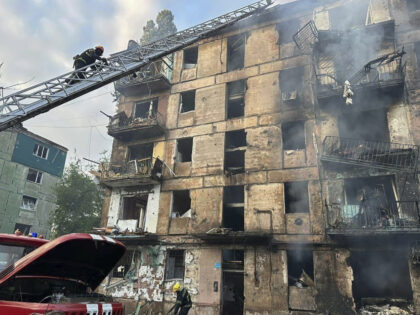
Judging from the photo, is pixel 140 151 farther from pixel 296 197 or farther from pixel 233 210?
pixel 296 197

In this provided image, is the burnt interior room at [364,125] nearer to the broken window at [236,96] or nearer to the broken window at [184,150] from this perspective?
the broken window at [236,96]

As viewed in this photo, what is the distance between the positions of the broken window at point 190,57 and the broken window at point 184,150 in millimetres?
5434

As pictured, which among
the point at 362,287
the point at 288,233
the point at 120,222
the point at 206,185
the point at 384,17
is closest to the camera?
the point at 362,287

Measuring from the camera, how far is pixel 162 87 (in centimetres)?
1961

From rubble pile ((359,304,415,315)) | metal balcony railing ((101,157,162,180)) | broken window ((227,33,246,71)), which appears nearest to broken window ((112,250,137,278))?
metal balcony railing ((101,157,162,180))

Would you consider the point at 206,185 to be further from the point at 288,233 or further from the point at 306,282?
the point at 306,282

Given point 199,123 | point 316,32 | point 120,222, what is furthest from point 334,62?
point 120,222

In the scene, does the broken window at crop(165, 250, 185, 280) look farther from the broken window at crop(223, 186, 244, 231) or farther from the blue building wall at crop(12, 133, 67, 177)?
the blue building wall at crop(12, 133, 67, 177)

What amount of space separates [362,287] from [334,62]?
1097cm

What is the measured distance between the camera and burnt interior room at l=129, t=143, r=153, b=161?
19.5 metres

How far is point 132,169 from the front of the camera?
18.0 metres

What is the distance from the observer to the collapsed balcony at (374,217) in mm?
10938

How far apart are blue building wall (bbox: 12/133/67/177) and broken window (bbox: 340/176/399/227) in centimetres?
2713

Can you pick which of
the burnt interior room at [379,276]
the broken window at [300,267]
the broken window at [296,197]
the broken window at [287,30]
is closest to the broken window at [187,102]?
the broken window at [287,30]
